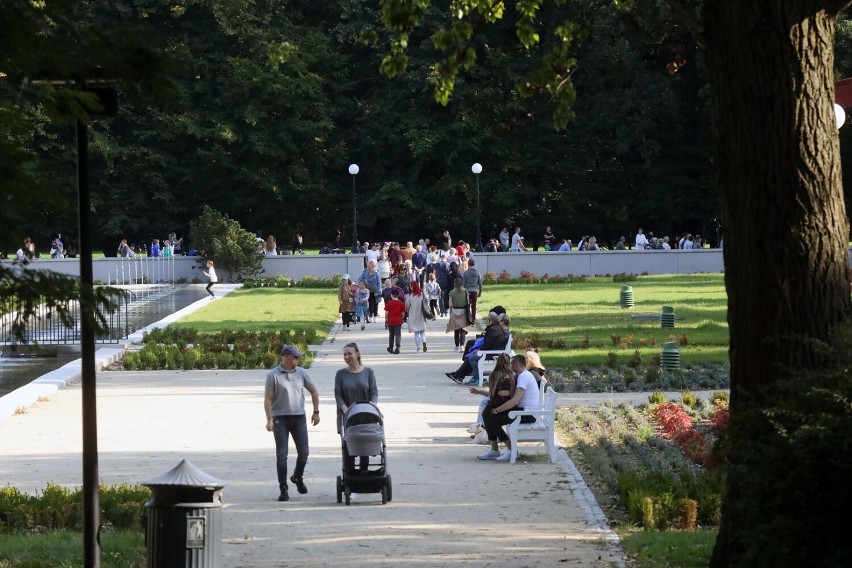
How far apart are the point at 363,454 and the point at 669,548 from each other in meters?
3.41

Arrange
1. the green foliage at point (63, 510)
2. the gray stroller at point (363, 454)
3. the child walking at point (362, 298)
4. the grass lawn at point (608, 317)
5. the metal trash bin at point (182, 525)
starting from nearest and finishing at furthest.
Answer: the metal trash bin at point (182, 525) < the green foliage at point (63, 510) < the gray stroller at point (363, 454) < the grass lawn at point (608, 317) < the child walking at point (362, 298)

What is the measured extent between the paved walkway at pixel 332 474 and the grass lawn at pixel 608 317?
5163 millimetres

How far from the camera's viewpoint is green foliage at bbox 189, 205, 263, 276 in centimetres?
5506

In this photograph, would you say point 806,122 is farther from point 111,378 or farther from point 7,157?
point 111,378

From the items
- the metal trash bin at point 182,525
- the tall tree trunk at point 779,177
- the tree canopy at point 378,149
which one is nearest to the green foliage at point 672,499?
the tall tree trunk at point 779,177

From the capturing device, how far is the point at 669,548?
34.2 ft

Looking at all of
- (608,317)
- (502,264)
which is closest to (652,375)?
(608,317)

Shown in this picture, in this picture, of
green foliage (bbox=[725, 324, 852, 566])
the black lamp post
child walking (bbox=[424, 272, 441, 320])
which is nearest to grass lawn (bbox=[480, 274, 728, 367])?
child walking (bbox=[424, 272, 441, 320])

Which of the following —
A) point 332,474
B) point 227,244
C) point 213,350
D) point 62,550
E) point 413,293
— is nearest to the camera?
point 62,550

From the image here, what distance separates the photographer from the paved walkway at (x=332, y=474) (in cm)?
1088

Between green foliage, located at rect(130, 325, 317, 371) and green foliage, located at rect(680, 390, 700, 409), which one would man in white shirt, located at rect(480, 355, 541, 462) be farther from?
green foliage, located at rect(130, 325, 317, 371)

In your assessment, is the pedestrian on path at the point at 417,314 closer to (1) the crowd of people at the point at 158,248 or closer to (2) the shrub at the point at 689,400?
(2) the shrub at the point at 689,400

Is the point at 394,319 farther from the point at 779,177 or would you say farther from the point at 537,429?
the point at 779,177

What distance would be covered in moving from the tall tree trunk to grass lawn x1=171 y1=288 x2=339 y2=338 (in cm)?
2293
